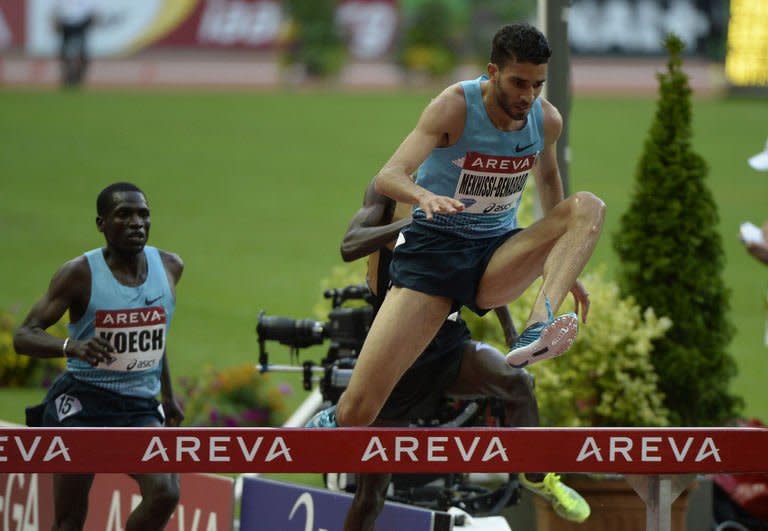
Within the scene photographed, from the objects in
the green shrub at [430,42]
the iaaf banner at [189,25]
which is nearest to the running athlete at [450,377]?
the iaaf banner at [189,25]

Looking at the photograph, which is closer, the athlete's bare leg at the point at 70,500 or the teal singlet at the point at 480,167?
the teal singlet at the point at 480,167

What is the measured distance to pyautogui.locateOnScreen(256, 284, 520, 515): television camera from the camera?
23.5 feet

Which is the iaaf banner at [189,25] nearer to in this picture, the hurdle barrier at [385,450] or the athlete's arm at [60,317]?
the athlete's arm at [60,317]

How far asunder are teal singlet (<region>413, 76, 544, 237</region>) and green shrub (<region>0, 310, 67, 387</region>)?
644 centimetres

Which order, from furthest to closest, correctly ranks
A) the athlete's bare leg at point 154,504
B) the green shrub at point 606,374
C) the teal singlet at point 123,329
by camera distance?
the green shrub at point 606,374
the teal singlet at point 123,329
the athlete's bare leg at point 154,504

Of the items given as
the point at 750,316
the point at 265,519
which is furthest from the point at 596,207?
the point at 750,316

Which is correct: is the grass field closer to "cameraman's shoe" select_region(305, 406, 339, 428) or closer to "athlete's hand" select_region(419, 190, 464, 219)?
"cameraman's shoe" select_region(305, 406, 339, 428)

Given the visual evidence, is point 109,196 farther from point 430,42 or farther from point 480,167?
point 430,42

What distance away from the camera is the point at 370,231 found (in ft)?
21.6

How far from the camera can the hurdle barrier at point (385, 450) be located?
5176 millimetres

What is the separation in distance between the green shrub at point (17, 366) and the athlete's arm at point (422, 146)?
6694 millimetres

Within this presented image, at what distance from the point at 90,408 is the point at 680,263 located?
3.81 metres

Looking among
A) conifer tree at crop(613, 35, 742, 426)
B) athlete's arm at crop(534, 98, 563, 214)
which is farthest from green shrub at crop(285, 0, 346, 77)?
athlete's arm at crop(534, 98, 563, 214)

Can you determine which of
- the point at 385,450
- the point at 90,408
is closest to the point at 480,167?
the point at 385,450
